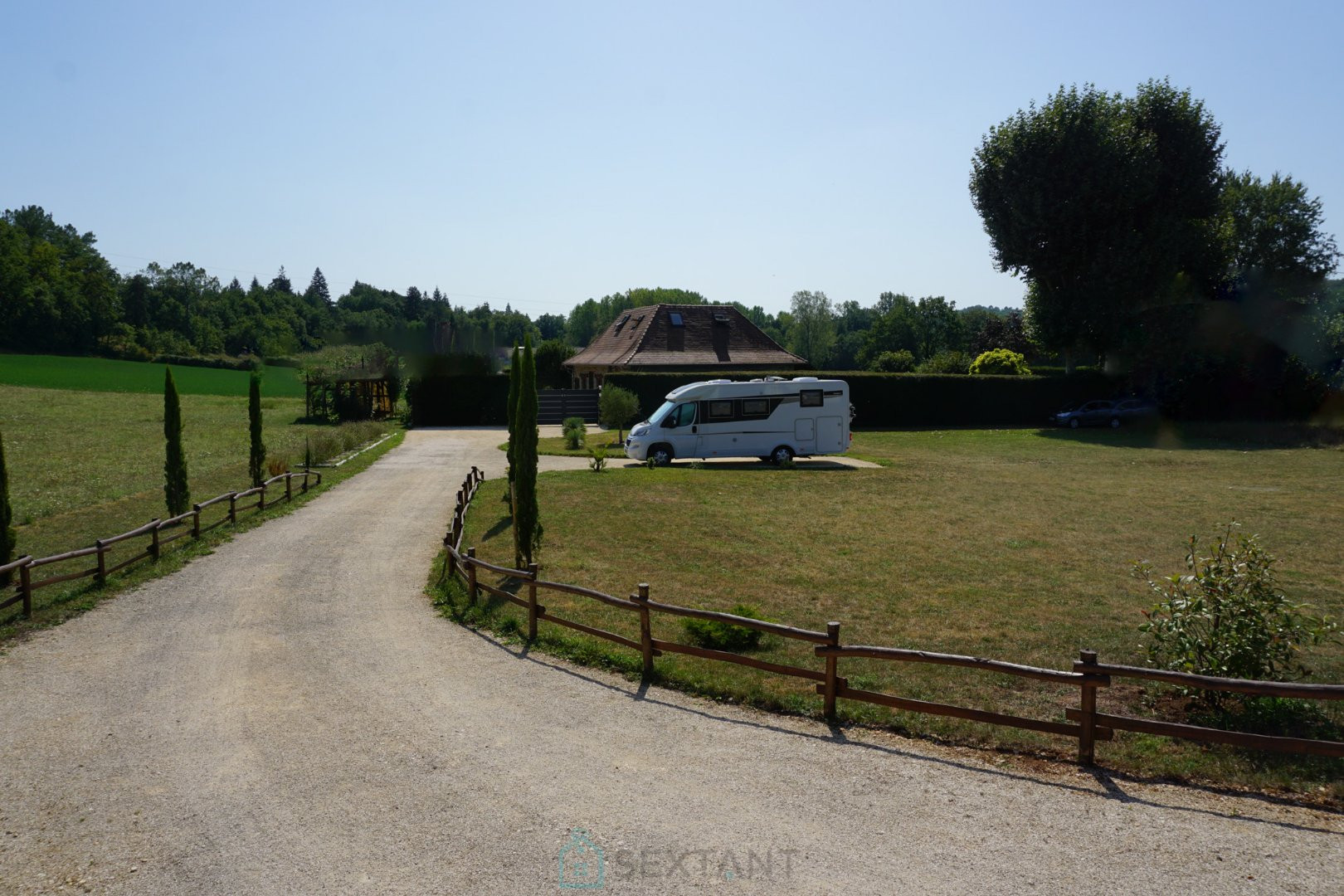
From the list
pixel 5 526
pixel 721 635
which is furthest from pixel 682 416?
pixel 721 635

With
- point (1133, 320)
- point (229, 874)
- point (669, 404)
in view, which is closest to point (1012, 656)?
point (229, 874)

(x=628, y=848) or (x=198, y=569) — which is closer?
(x=628, y=848)

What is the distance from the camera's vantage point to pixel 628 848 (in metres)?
5.18

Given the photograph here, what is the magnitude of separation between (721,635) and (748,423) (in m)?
17.9

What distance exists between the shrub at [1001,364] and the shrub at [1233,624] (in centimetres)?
4155

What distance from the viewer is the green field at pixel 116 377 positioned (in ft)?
182

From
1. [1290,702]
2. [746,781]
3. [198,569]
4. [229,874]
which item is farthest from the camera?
[198,569]

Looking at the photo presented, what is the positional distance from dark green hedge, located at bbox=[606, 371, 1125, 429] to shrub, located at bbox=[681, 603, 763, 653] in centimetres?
3141

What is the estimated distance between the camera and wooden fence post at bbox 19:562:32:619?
35.6 feet

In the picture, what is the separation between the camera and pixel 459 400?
42.9m

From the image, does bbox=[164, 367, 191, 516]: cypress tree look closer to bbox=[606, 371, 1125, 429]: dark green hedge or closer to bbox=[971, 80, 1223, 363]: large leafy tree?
bbox=[606, 371, 1125, 429]: dark green hedge

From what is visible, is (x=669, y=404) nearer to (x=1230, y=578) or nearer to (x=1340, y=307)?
(x=1230, y=578)

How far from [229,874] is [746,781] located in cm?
320

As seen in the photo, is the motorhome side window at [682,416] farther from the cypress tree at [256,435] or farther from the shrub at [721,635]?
the shrub at [721,635]
